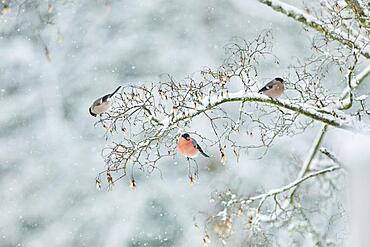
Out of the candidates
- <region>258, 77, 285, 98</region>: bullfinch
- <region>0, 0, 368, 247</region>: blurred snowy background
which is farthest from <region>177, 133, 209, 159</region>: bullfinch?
<region>0, 0, 368, 247</region>: blurred snowy background

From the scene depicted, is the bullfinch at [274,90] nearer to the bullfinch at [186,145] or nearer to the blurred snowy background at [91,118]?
the bullfinch at [186,145]

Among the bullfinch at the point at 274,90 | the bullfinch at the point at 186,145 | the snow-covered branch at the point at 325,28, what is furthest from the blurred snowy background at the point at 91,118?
the bullfinch at the point at 186,145

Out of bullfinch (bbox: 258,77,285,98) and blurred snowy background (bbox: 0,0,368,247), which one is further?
blurred snowy background (bbox: 0,0,368,247)

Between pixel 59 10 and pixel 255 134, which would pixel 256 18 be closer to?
pixel 255 134

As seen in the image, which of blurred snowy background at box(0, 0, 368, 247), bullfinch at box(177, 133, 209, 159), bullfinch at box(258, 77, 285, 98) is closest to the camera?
bullfinch at box(177, 133, 209, 159)

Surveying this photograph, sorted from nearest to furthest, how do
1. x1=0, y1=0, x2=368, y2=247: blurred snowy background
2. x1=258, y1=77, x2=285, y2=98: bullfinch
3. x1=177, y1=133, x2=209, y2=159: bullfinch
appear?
x1=177, y1=133, x2=209, y2=159: bullfinch, x1=258, y1=77, x2=285, y2=98: bullfinch, x1=0, y1=0, x2=368, y2=247: blurred snowy background

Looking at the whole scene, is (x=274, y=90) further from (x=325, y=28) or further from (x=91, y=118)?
(x=91, y=118)

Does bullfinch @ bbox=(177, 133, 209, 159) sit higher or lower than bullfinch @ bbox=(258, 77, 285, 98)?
lower

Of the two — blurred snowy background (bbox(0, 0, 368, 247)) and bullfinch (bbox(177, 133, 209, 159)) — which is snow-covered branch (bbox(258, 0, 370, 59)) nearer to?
bullfinch (bbox(177, 133, 209, 159))
